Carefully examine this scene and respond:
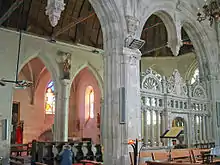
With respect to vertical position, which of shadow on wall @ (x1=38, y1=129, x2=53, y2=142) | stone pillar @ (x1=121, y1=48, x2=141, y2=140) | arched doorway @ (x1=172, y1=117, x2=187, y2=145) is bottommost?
shadow on wall @ (x1=38, y1=129, x2=53, y2=142)

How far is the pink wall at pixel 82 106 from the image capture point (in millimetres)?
18297

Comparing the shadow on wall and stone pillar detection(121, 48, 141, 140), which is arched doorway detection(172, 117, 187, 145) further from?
the shadow on wall

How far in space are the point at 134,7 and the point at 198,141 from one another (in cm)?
542

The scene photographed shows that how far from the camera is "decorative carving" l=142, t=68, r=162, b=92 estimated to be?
27.8 feet

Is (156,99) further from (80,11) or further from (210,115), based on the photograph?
(80,11)

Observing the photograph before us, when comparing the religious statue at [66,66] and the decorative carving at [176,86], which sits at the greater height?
the religious statue at [66,66]

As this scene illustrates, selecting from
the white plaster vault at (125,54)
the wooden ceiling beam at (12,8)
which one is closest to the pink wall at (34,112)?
the white plaster vault at (125,54)

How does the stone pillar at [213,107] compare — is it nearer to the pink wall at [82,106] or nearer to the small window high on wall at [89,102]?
the pink wall at [82,106]

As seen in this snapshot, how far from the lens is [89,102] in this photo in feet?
62.7

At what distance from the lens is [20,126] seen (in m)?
17.3

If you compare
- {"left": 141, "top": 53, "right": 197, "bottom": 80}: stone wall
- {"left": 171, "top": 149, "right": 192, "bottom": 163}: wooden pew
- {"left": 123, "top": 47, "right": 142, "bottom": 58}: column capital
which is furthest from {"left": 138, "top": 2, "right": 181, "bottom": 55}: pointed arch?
{"left": 141, "top": 53, "right": 197, "bottom": 80}: stone wall

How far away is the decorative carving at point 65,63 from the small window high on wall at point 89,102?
5345mm

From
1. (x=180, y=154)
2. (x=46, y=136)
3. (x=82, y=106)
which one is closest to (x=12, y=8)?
(x=180, y=154)

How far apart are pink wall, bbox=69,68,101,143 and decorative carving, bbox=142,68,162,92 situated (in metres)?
9.63
